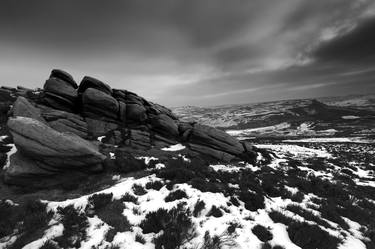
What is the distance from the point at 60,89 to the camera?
1986 cm

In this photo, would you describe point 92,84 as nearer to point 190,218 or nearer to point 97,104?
point 97,104

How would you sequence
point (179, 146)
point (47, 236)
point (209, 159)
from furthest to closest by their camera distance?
1. point (179, 146)
2. point (209, 159)
3. point (47, 236)

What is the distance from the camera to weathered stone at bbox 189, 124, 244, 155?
20.1 metres

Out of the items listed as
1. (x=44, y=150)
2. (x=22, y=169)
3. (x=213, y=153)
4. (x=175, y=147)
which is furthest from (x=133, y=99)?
(x=22, y=169)

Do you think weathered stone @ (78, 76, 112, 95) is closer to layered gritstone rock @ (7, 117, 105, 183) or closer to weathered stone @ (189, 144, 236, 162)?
layered gritstone rock @ (7, 117, 105, 183)

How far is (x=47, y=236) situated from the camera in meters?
5.71

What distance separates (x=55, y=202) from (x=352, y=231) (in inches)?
455

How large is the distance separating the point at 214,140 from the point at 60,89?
1613 centimetres

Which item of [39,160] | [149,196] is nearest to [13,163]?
[39,160]

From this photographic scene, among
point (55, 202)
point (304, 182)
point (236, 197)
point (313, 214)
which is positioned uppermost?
point (55, 202)

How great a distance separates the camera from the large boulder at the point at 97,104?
19.0m

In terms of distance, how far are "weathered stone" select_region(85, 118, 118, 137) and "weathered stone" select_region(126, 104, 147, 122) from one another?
6.81 ft


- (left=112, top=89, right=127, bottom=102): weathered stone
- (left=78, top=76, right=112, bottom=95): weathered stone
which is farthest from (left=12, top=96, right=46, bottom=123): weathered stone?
(left=112, top=89, right=127, bottom=102): weathered stone

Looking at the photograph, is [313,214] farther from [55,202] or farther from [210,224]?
[55,202]
